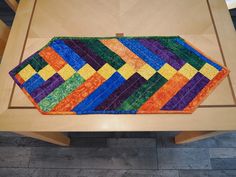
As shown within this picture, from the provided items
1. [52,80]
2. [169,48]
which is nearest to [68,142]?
[52,80]

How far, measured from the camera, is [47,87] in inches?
29.9

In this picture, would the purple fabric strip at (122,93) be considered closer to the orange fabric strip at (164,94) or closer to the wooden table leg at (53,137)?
the orange fabric strip at (164,94)

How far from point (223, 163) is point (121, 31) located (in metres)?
1.12

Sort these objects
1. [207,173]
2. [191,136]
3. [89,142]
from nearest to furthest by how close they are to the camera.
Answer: [191,136], [207,173], [89,142]

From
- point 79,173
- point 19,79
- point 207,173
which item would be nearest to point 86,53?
point 19,79

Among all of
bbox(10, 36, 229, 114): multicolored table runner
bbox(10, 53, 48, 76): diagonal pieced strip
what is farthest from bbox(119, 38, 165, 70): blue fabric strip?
bbox(10, 53, 48, 76): diagonal pieced strip

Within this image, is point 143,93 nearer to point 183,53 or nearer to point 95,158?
point 183,53

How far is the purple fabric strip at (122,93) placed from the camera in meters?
0.72

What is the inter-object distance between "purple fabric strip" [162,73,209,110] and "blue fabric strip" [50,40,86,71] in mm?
409

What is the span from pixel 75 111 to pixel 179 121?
40 cm

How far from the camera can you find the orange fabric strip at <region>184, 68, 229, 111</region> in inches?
27.9

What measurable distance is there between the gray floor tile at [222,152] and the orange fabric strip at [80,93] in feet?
3.30

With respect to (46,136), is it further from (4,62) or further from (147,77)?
(147,77)

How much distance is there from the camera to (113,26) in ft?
2.89
